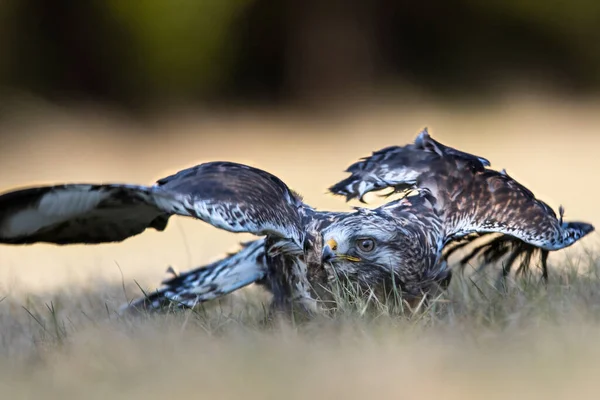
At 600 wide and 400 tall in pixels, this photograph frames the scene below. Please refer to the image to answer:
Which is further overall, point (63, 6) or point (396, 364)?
point (63, 6)

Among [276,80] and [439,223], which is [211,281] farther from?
[276,80]

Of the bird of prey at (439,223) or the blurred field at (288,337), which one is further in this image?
the bird of prey at (439,223)

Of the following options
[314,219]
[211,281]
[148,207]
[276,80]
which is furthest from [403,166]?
[276,80]

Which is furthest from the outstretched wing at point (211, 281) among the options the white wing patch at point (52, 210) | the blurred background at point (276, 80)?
the blurred background at point (276, 80)

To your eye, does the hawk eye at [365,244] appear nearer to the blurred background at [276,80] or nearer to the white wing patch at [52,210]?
the white wing patch at [52,210]

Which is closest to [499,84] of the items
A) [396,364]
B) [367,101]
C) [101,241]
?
[367,101]

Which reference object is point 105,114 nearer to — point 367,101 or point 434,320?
point 367,101
